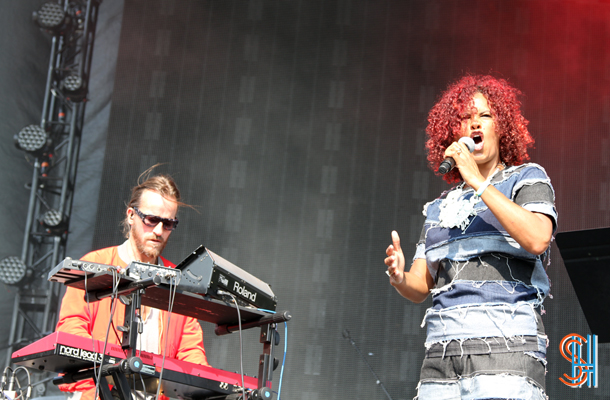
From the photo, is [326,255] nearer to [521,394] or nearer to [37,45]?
[37,45]

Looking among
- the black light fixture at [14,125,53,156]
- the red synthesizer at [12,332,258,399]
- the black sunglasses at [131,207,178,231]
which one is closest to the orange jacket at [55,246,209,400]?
the black sunglasses at [131,207,178,231]

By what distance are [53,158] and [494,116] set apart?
13.8 feet

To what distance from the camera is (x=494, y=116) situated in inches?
70.3

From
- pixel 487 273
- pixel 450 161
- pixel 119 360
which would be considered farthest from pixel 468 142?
pixel 119 360

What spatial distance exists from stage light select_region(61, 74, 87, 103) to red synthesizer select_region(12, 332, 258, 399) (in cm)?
375

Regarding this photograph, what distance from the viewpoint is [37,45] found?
16.8 feet

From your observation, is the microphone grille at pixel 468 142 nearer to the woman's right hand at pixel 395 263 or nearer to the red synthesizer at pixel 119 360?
the woman's right hand at pixel 395 263

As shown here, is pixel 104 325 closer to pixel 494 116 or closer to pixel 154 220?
pixel 154 220

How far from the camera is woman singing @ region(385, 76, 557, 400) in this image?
140cm

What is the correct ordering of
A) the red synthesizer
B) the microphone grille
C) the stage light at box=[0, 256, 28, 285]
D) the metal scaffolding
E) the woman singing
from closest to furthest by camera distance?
the woman singing → the red synthesizer → the microphone grille → the stage light at box=[0, 256, 28, 285] → the metal scaffolding

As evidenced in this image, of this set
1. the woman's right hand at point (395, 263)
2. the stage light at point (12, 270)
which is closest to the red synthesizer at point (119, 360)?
the woman's right hand at point (395, 263)

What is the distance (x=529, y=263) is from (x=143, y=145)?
4105mm

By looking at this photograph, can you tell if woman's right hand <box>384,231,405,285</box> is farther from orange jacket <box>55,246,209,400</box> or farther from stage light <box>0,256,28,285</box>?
stage light <box>0,256,28,285</box>

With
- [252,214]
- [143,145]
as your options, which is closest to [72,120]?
[143,145]
